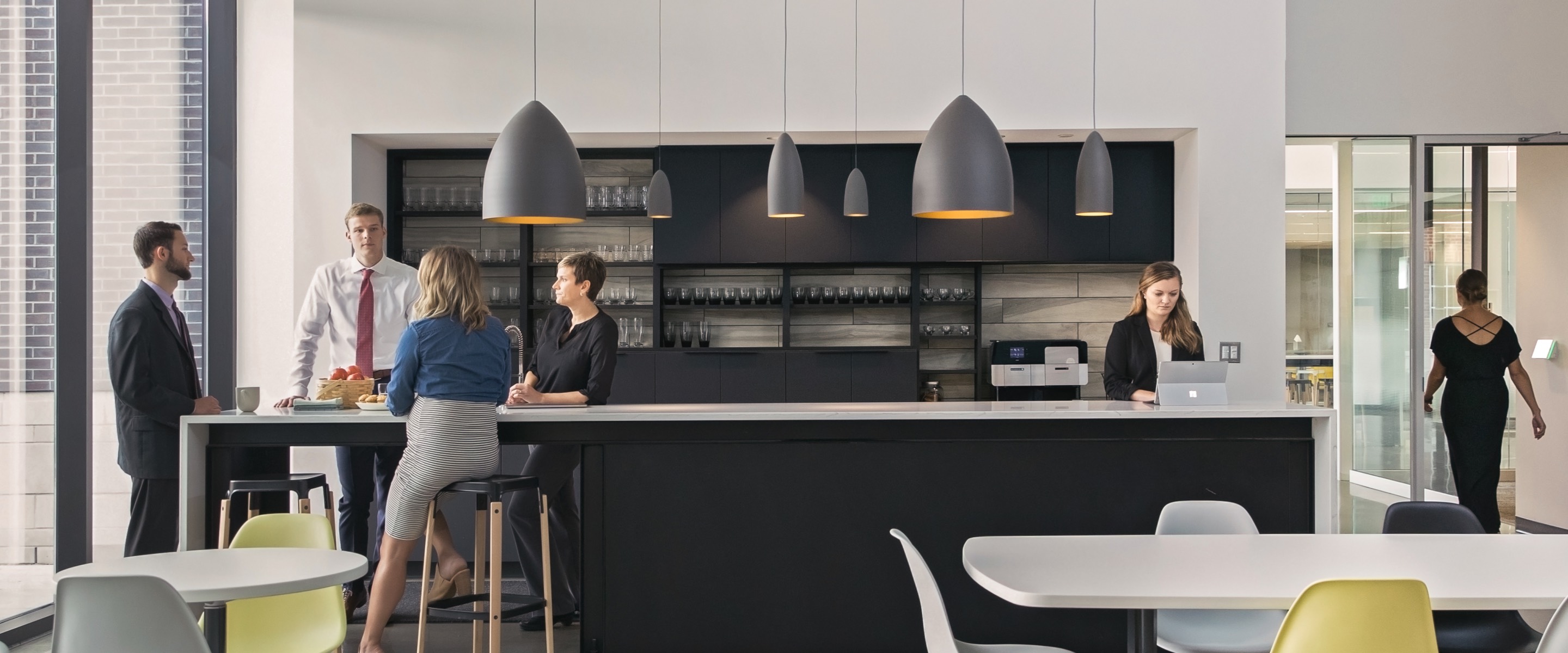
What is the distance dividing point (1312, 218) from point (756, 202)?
394 centimetres

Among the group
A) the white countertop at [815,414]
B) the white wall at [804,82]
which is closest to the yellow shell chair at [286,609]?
the white countertop at [815,414]

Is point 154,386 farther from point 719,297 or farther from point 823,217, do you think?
point 823,217

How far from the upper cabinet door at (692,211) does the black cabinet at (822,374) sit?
86 centimetres

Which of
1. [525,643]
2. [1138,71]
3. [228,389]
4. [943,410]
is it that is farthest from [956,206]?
[228,389]

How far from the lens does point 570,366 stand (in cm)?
427

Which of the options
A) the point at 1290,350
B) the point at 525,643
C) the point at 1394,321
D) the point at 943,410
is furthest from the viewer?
the point at 1290,350

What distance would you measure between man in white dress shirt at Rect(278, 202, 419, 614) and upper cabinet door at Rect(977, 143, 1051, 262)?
140 inches

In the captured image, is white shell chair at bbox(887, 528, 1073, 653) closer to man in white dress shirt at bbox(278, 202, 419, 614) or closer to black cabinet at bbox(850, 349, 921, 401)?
man in white dress shirt at bbox(278, 202, 419, 614)

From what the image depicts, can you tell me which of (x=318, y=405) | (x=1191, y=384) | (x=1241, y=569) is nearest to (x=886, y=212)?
(x=1191, y=384)

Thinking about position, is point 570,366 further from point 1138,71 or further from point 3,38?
point 1138,71

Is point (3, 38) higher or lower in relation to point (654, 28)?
lower

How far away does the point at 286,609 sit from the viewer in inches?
108

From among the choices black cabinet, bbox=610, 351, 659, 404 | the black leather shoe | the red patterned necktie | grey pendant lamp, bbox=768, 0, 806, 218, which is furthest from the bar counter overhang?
black cabinet, bbox=610, 351, 659, 404

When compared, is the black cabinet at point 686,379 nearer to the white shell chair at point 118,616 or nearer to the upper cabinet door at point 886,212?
the upper cabinet door at point 886,212
